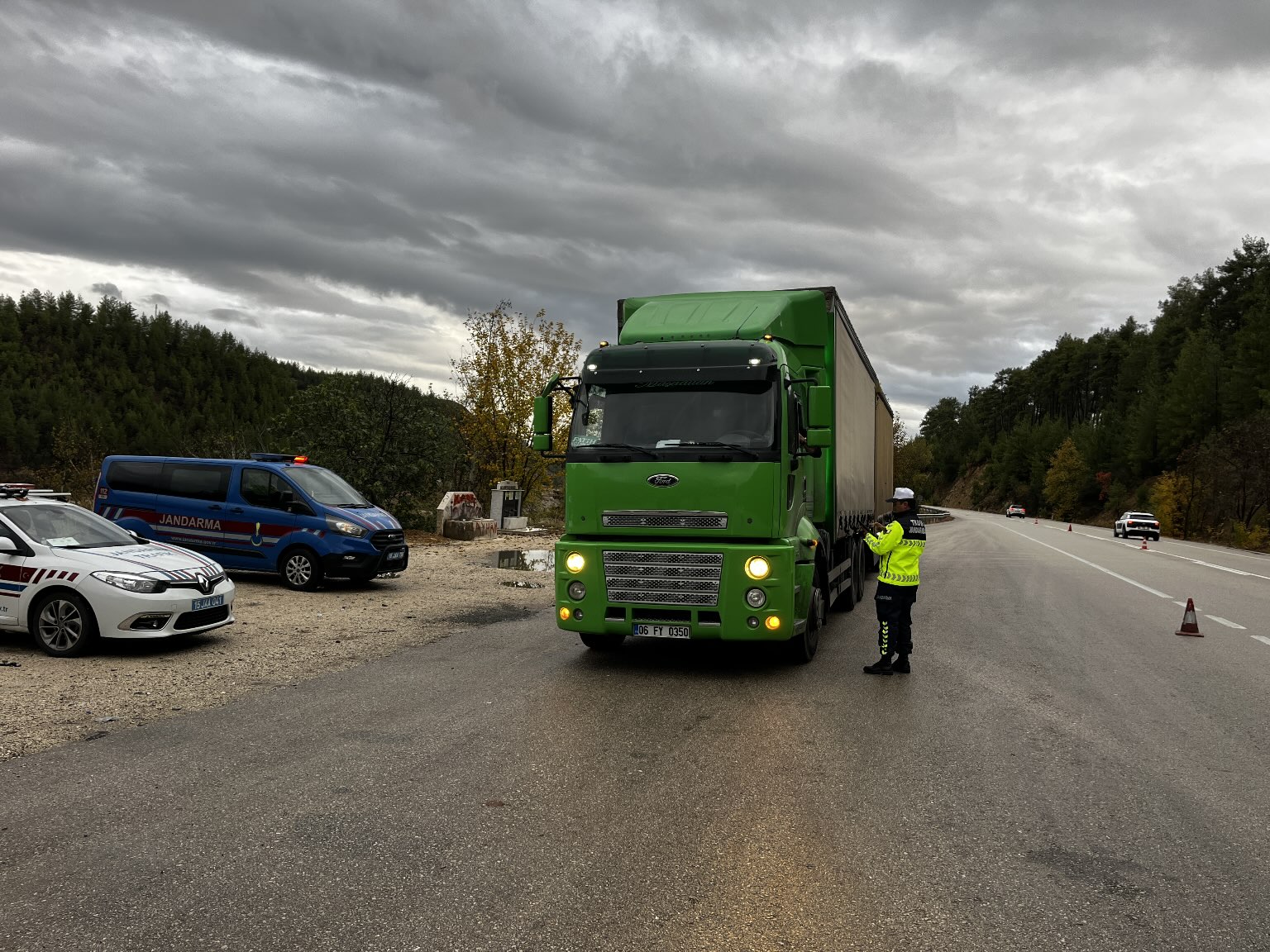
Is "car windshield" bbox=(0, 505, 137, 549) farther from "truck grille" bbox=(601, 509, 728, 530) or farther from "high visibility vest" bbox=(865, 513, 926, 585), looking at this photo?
"high visibility vest" bbox=(865, 513, 926, 585)

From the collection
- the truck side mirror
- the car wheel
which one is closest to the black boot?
the truck side mirror

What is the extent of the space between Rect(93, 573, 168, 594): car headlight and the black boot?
21.9 ft

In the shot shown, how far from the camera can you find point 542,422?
8.66 m

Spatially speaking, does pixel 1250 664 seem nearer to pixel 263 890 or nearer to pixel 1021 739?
pixel 1021 739

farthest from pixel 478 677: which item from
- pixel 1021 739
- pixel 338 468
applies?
pixel 338 468

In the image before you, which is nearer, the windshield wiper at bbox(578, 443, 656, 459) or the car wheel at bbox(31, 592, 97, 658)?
the windshield wiper at bbox(578, 443, 656, 459)

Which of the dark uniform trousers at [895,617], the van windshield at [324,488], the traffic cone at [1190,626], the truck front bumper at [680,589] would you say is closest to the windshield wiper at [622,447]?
the truck front bumper at [680,589]

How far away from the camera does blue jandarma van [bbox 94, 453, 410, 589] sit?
1420 cm

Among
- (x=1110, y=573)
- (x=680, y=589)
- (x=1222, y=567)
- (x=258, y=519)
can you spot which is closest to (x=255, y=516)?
(x=258, y=519)

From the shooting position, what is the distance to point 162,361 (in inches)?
5389

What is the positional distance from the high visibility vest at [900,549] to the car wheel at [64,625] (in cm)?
731

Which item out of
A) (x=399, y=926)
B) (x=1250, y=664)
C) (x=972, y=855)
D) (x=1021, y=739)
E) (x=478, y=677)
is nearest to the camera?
(x=399, y=926)

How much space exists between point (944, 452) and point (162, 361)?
4800 inches

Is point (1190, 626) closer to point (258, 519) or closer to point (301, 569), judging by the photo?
point (301, 569)
